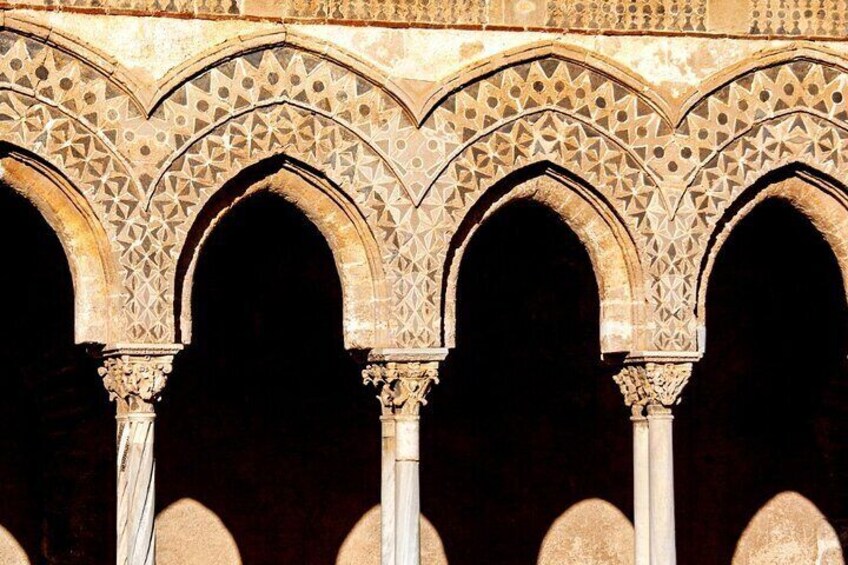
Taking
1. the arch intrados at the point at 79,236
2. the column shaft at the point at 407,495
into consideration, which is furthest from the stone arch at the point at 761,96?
the arch intrados at the point at 79,236

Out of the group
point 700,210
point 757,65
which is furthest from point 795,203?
point 757,65

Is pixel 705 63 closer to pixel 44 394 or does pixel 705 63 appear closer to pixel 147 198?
pixel 147 198

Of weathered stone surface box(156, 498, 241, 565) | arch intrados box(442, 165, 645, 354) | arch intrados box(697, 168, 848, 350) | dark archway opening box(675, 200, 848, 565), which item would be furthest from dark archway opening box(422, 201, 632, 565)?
arch intrados box(697, 168, 848, 350)

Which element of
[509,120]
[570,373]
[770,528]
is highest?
[509,120]

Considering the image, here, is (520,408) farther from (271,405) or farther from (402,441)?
(402,441)

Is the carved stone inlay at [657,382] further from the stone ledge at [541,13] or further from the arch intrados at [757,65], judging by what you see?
the stone ledge at [541,13]

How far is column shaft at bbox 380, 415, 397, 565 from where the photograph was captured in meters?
16.2

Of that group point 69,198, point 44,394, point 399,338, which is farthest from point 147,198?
point 44,394

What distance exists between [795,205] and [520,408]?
3176mm

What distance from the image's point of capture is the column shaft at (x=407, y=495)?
52.6ft

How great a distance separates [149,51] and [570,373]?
4787 millimetres

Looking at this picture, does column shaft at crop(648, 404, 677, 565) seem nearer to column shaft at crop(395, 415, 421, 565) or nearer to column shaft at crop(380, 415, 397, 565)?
column shaft at crop(395, 415, 421, 565)

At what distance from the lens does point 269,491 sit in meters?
18.5

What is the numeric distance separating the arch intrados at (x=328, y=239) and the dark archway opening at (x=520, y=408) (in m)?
2.59
